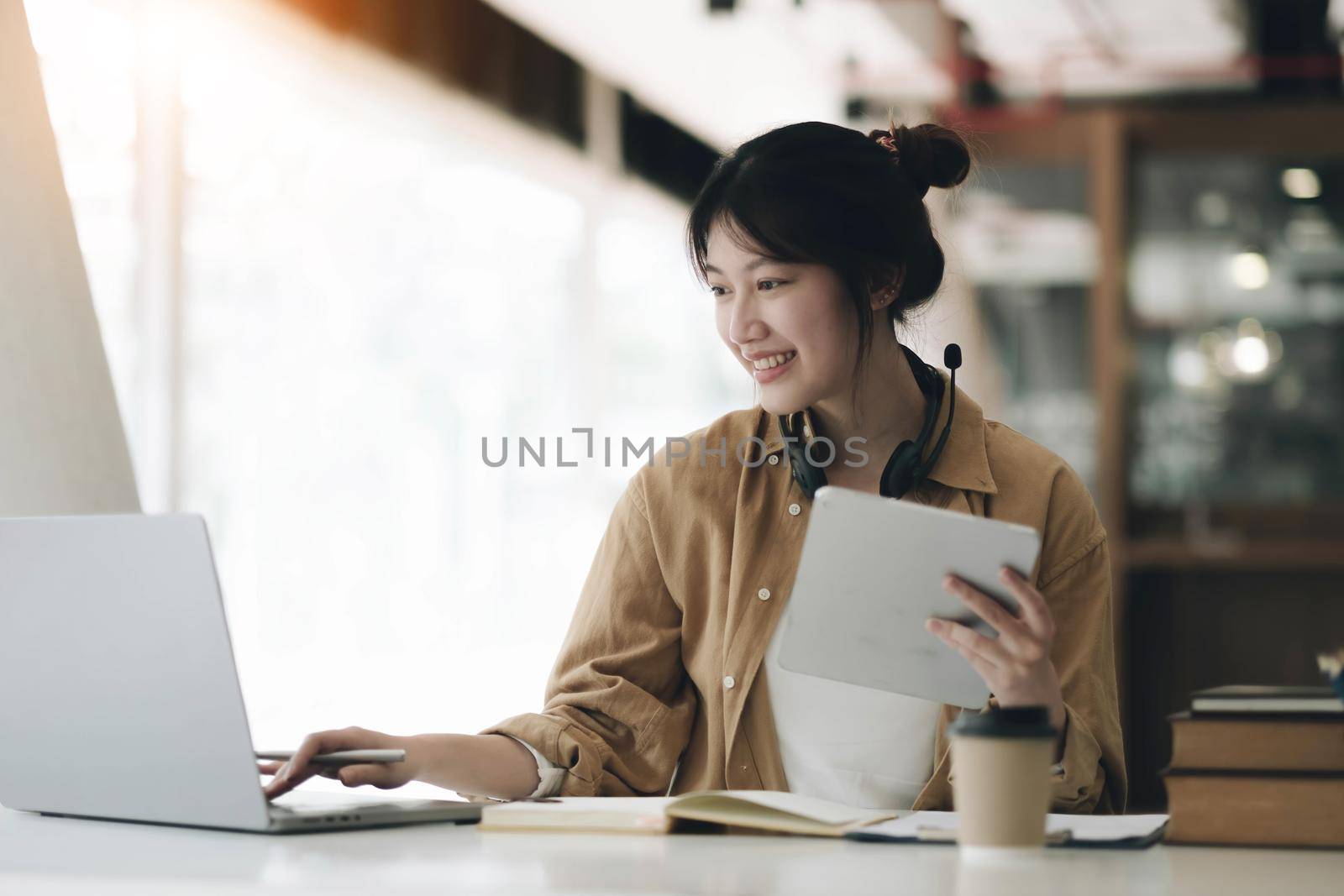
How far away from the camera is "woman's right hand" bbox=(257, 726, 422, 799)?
4.11 feet

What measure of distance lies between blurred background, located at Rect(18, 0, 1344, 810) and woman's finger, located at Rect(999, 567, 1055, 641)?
209cm

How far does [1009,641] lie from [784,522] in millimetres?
536

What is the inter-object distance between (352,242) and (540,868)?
2.68m

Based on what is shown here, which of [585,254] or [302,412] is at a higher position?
[585,254]

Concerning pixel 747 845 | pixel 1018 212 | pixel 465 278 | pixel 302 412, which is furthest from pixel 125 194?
pixel 1018 212

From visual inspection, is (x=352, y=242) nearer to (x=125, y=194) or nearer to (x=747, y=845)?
(x=125, y=194)

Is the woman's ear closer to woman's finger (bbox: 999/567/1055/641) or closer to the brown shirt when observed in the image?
the brown shirt

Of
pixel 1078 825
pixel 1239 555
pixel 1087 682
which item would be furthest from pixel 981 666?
pixel 1239 555

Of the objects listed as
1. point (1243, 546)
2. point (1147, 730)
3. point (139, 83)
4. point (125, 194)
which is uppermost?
point (139, 83)

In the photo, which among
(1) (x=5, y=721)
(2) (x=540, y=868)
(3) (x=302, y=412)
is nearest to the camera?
(2) (x=540, y=868)

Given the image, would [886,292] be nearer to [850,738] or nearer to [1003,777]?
[850,738]

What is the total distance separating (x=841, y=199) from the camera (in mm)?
1633

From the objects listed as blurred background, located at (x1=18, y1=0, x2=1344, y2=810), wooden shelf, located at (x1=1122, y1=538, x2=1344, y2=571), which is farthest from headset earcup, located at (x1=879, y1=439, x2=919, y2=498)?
wooden shelf, located at (x1=1122, y1=538, x2=1344, y2=571)

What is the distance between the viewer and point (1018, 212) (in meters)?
5.04
